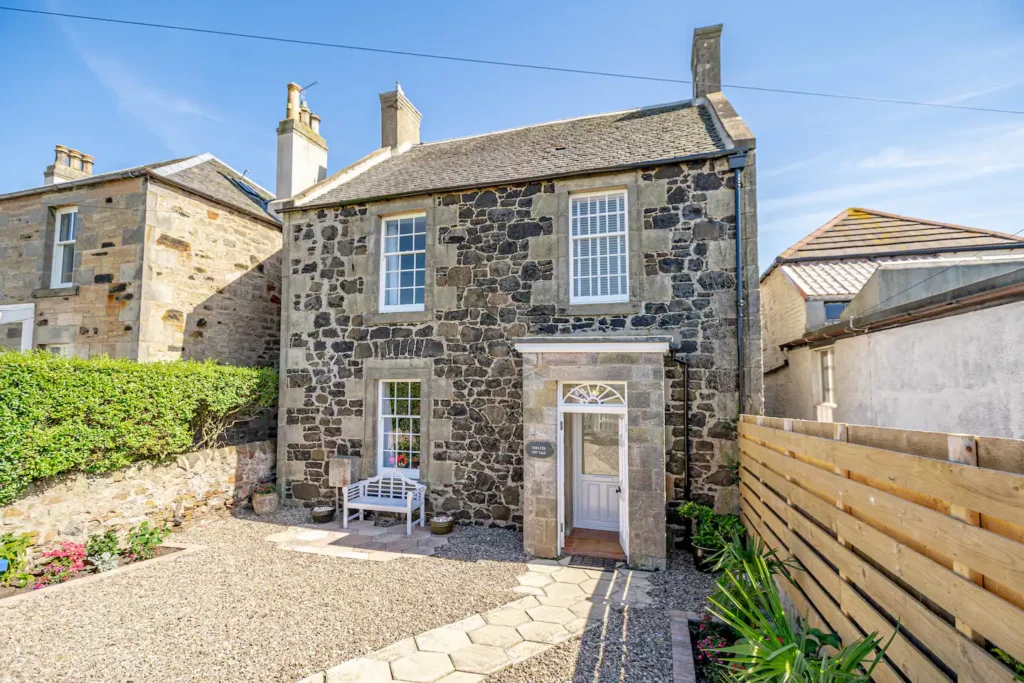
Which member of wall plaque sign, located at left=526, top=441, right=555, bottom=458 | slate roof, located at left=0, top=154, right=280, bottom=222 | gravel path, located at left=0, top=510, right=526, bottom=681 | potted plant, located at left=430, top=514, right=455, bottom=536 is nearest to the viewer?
gravel path, located at left=0, top=510, right=526, bottom=681

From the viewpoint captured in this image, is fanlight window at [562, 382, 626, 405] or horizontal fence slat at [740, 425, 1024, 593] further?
fanlight window at [562, 382, 626, 405]

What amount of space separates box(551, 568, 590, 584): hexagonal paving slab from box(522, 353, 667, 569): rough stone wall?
463 mm

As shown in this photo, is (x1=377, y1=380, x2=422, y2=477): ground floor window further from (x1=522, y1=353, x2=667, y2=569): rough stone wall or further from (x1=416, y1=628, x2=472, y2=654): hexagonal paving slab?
(x1=416, y1=628, x2=472, y2=654): hexagonal paving slab

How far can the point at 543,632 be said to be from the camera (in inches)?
201

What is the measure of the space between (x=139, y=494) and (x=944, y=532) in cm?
1019

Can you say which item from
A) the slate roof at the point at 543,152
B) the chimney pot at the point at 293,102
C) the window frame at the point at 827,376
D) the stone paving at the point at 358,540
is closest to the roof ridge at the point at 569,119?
the slate roof at the point at 543,152

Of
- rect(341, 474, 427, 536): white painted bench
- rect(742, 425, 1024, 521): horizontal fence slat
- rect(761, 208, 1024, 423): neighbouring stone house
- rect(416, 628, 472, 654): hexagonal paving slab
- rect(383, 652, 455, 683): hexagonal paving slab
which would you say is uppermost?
rect(761, 208, 1024, 423): neighbouring stone house

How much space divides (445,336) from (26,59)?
8.50 metres

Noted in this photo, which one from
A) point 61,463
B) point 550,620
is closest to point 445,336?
point 550,620

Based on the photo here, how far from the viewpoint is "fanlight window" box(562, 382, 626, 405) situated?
24.9 feet

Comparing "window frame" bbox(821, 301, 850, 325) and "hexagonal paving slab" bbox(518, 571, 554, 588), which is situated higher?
"window frame" bbox(821, 301, 850, 325)

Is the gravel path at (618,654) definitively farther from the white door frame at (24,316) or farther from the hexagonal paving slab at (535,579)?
the white door frame at (24,316)

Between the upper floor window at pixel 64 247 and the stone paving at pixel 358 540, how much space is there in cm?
830

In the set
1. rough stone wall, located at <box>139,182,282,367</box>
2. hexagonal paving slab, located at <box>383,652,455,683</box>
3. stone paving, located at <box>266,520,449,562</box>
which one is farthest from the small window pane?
hexagonal paving slab, located at <box>383,652,455,683</box>
